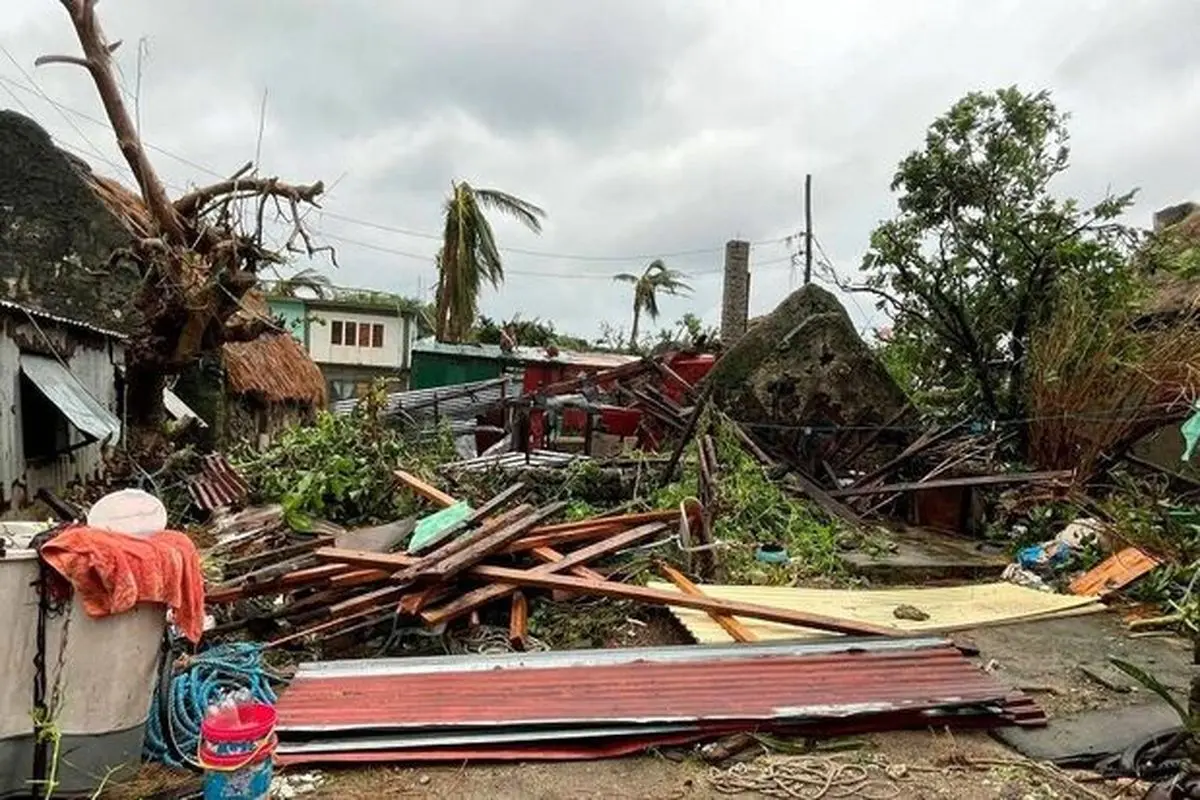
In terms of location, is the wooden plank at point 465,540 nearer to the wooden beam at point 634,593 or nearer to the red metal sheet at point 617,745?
the wooden beam at point 634,593

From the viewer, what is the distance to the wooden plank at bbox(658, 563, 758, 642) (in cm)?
508

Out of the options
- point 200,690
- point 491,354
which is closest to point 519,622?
point 200,690

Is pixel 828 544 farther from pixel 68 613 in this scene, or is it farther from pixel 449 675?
pixel 68 613

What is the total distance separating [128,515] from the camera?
12.0 feet

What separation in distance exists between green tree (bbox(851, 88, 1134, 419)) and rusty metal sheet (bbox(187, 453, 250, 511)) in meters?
9.39

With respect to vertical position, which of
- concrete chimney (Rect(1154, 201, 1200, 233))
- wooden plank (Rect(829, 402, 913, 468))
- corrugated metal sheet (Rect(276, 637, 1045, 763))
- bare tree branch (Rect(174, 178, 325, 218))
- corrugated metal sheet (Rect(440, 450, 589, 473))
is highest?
concrete chimney (Rect(1154, 201, 1200, 233))

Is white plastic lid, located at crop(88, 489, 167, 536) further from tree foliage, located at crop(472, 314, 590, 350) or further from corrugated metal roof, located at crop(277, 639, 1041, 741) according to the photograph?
tree foliage, located at crop(472, 314, 590, 350)

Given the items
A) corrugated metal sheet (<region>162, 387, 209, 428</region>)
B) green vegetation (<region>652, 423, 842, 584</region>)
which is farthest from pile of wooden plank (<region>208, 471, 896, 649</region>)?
corrugated metal sheet (<region>162, 387, 209, 428</region>)

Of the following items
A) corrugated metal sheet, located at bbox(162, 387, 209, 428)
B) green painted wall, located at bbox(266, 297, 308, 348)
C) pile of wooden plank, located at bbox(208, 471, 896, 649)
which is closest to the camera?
pile of wooden plank, located at bbox(208, 471, 896, 649)

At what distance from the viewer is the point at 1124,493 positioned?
7.97 metres

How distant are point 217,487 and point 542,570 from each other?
17.6ft

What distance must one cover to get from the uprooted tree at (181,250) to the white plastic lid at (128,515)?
6.51 meters

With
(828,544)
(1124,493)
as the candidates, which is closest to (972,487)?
(1124,493)

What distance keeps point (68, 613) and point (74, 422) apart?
17.1ft
